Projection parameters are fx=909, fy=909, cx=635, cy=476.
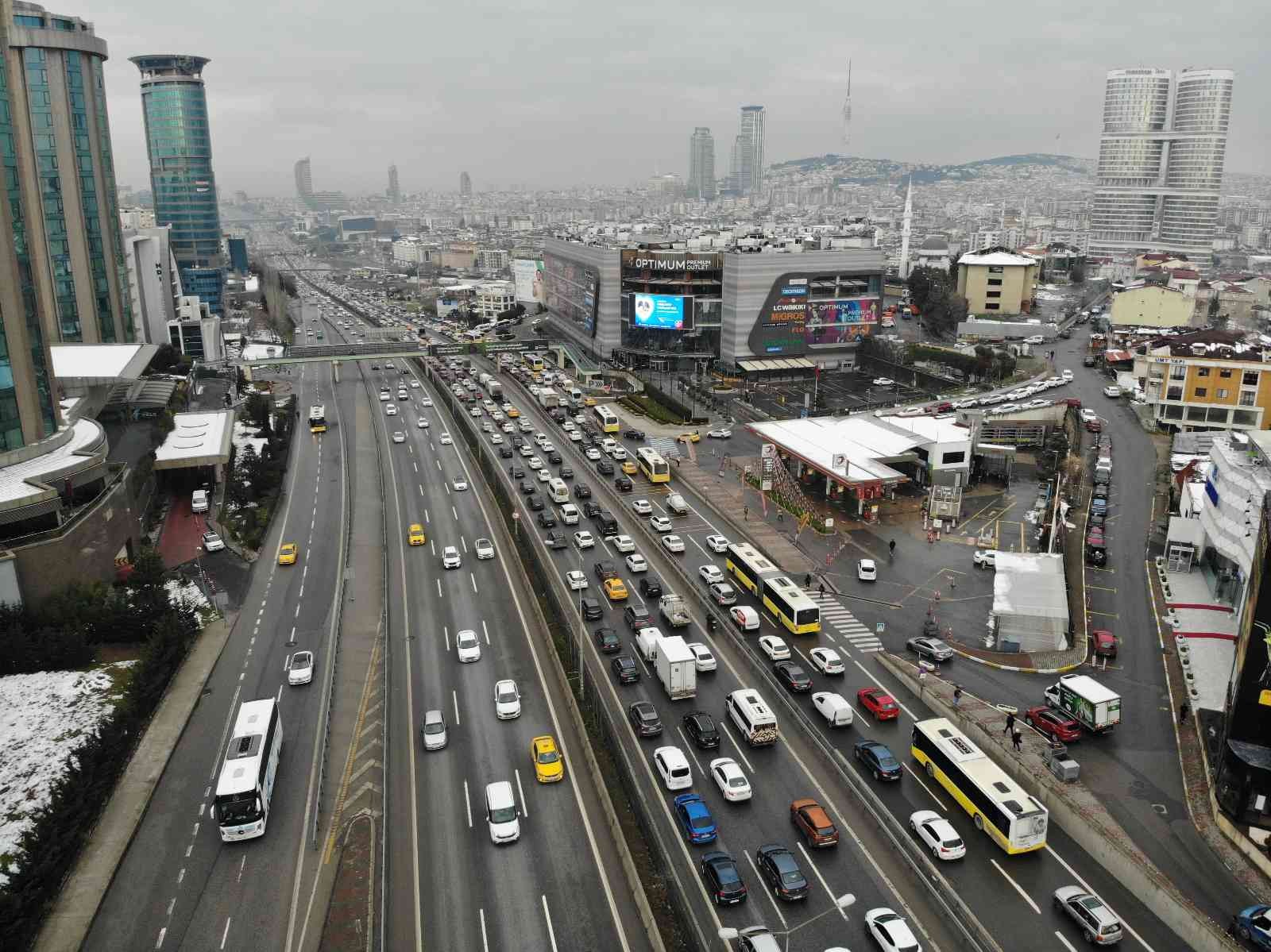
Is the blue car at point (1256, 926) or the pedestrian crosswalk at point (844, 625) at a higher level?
the blue car at point (1256, 926)

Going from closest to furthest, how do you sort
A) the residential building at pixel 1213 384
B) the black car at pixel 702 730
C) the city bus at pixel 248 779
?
the city bus at pixel 248 779 < the black car at pixel 702 730 < the residential building at pixel 1213 384

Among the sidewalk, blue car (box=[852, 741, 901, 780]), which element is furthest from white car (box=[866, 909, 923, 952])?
the sidewalk

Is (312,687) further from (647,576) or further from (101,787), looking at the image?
(647,576)

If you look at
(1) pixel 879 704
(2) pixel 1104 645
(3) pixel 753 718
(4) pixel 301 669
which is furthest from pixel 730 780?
(2) pixel 1104 645

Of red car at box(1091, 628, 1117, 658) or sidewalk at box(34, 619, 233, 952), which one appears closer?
sidewalk at box(34, 619, 233, 952)

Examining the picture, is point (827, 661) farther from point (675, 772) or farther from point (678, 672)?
point (675, 772)

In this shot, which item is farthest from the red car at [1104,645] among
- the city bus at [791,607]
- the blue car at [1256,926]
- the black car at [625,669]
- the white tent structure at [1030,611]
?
the black car at [625,669]

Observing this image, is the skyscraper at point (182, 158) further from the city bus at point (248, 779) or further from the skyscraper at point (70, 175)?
the city bus at point (248, 779)

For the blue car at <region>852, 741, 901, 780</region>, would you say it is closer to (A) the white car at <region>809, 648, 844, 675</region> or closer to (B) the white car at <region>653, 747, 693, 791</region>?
(B) the white car at <region>653, 747, 693, 791</region>
